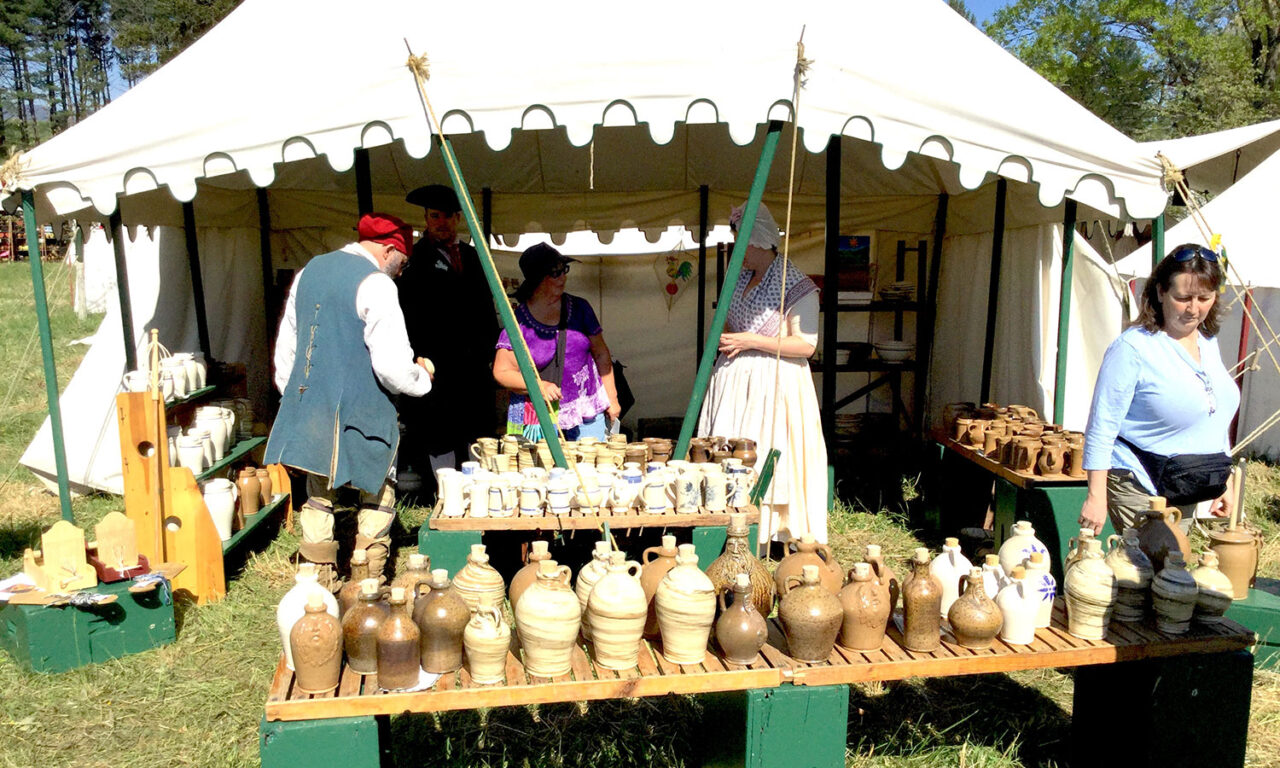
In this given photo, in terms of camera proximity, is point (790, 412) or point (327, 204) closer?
point (790, 412)

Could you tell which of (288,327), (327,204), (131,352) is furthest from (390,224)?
(327,204)

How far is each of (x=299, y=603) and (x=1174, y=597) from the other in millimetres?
2164

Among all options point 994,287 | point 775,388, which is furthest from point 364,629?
point 994,287

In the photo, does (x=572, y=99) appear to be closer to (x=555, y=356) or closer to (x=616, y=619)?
(x=555, y=356)

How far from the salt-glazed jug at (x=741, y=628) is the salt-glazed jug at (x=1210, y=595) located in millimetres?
1185

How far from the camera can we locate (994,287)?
5367mm

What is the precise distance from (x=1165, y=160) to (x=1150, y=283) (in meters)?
0.91

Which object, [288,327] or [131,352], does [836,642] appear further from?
[131,352]

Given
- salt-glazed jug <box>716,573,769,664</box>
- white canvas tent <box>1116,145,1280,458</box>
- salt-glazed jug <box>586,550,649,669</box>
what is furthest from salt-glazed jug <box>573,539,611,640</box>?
white canvas tent <box>1116,145,1280,458</box>

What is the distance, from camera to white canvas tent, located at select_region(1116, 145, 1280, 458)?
5.37 metres

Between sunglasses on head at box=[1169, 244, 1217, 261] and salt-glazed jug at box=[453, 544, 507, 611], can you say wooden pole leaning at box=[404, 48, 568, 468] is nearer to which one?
salt-glazed jug at box=[453, 544, 507, 611]

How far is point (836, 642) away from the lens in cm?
224

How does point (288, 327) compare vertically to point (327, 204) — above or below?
below

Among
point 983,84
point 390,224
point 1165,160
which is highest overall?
point 983,84
